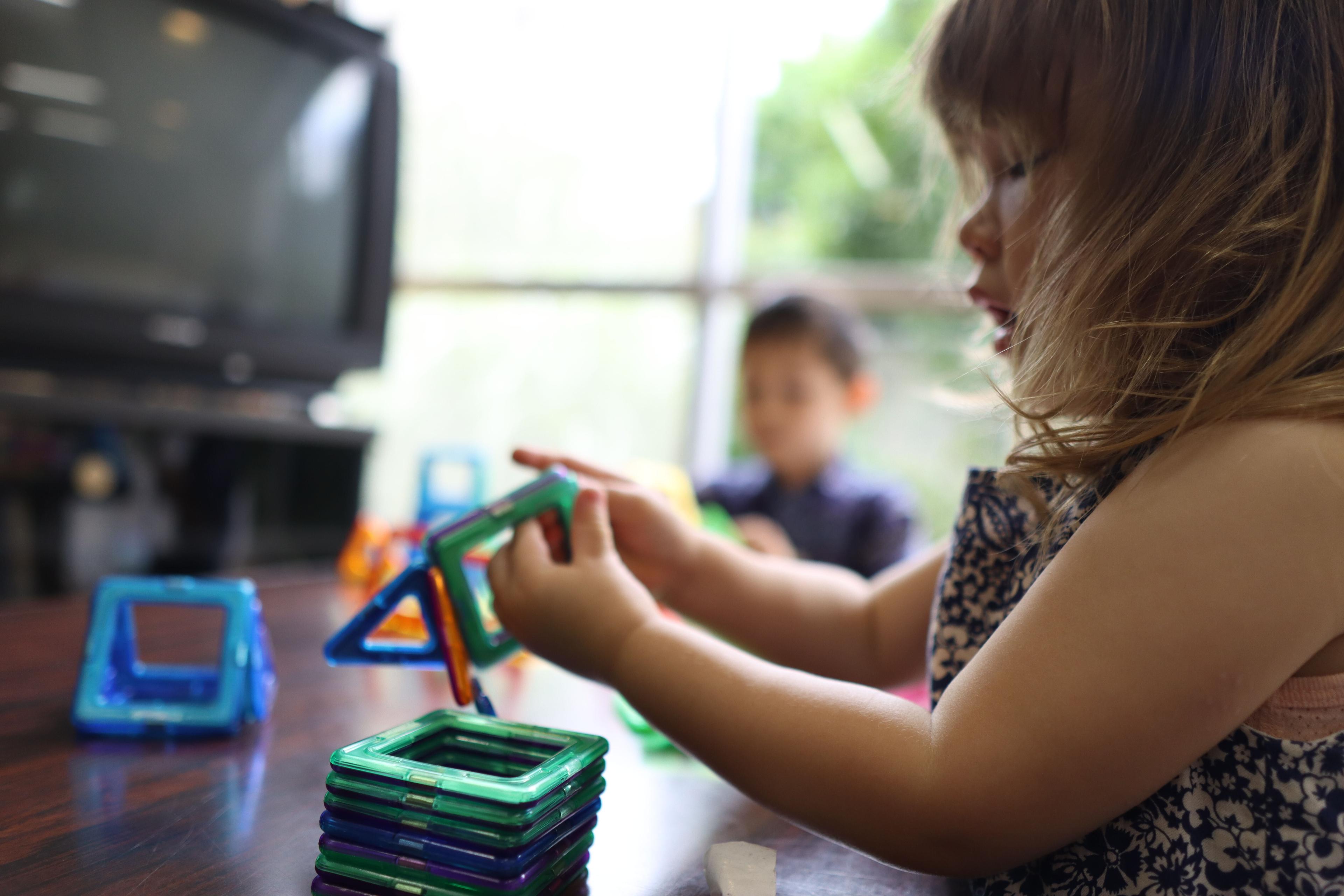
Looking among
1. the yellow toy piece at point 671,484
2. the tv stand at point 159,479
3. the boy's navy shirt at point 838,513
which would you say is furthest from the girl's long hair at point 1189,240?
the tv stand at point 159,479

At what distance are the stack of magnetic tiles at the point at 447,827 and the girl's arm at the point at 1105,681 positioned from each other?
86mm

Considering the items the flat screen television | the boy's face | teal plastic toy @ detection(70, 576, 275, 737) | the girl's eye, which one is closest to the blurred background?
the flat screen television

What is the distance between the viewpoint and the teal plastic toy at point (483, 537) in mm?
536

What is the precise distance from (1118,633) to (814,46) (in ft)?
6.68

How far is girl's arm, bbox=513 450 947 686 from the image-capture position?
2.24 ft

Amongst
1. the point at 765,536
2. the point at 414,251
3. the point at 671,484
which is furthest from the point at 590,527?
the point at 414,251

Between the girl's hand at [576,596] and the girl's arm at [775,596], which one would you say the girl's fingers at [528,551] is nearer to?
the girl's hand at [576,596]

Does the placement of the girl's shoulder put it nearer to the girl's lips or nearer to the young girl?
the young girl

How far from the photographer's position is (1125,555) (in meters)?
0.39

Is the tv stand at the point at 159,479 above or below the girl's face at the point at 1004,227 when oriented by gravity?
below

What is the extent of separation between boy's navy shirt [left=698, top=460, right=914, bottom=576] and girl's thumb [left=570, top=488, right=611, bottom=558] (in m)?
1.23

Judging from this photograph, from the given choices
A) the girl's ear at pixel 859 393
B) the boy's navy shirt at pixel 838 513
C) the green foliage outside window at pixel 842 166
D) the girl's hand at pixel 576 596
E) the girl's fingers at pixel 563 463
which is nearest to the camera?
the girl's hand at pixel 576 596

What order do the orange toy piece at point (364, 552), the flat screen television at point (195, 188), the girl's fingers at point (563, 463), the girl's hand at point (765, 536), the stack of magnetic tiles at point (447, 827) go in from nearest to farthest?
the stack of magnetic tiles at point (447, 827) < the girl's fingers at point (563, 463) < the orange toy piece at point (364, 552) < the flat screen television at point (195, 188) < the girl's hand at point (765, 536)

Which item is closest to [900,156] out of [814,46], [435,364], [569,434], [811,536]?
[814,46]
